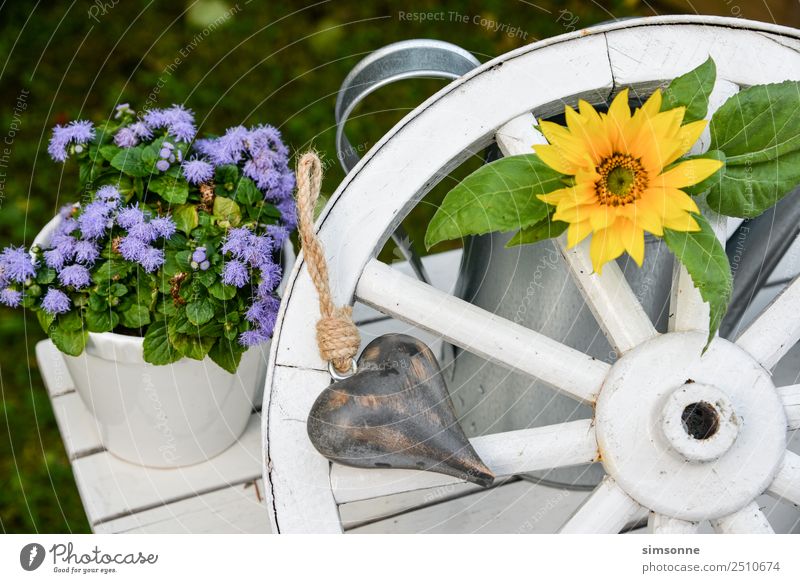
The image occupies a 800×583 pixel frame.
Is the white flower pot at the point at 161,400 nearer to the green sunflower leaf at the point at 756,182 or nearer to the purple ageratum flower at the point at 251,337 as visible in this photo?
the purple ageratum flower at the point at 251,337

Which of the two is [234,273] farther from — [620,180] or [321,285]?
[620,180]

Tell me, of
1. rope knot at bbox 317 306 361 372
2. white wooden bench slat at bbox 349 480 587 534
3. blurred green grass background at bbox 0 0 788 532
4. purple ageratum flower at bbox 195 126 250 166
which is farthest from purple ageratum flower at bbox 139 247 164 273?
blurred green grass background at bbox 0 0 788 532

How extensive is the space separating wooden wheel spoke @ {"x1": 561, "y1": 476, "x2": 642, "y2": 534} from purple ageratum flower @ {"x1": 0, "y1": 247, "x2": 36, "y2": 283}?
50 centimetres

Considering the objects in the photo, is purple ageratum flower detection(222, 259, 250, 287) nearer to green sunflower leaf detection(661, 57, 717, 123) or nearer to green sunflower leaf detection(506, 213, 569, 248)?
green sunflower leaf detection(506, 213, 569, 248)

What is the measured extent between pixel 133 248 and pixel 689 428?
1.52 feet

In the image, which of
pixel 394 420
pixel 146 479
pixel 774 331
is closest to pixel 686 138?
pixel 774 331

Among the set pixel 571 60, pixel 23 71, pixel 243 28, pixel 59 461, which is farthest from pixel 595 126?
pixel 23 71

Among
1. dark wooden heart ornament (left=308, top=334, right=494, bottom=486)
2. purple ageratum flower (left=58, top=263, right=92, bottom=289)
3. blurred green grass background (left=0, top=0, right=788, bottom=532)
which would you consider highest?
blurred green grass background (left=0, top=0, right=788, bottom=532)

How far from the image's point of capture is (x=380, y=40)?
5.20 ft

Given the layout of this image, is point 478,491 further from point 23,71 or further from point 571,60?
point 23,71

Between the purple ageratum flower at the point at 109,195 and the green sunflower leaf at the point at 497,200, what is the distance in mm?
324

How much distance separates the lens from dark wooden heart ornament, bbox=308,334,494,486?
1.81 ft

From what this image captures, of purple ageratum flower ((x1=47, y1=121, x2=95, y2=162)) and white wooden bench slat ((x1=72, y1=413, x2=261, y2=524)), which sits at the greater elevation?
purple ageratum flower ((x1=47, y1=121, x2=95, y2=162))
